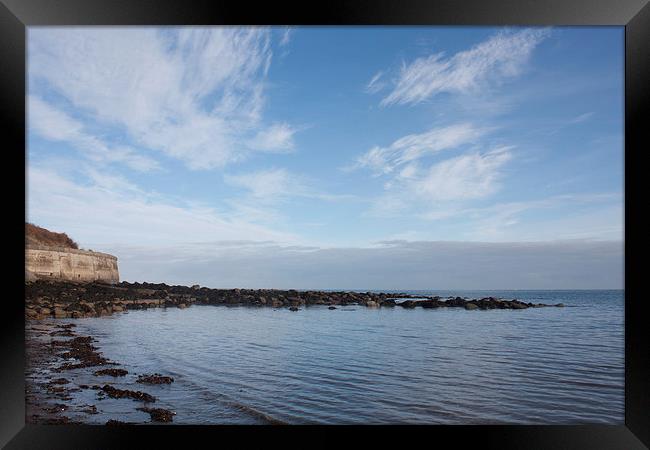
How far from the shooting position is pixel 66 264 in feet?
92.0

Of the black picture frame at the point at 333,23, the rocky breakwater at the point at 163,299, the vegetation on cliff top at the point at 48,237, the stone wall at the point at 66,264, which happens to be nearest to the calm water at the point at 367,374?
the black picture frame at the point at 333,23

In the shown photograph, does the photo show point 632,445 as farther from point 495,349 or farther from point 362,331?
point 362,331

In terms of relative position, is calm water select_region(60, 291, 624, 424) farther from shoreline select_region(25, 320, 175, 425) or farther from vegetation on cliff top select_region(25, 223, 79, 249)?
vegetation on cliff top select_region(25, 223, 79, 249)

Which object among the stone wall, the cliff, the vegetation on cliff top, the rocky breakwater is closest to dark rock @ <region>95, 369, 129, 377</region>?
the rocky breakwater

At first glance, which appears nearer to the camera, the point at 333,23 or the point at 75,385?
the point at 333,23

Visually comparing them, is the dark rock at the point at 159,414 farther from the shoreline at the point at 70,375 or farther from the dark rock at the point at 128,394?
the dark rock at the point at 128,394

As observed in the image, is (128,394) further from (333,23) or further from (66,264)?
(66,264)

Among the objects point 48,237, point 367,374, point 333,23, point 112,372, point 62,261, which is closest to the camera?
point 333,23

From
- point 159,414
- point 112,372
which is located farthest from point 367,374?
point 112,372

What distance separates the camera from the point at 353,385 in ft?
23.4

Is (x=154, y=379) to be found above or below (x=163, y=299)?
above

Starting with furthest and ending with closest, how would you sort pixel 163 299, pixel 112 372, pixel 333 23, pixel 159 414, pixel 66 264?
pixel 163 299 < pixel 66 264 < pixel 112 372 < pixel 159 414 < pixel 333 23

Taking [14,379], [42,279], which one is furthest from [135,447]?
[42,279]

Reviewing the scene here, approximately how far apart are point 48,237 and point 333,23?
37671mm
